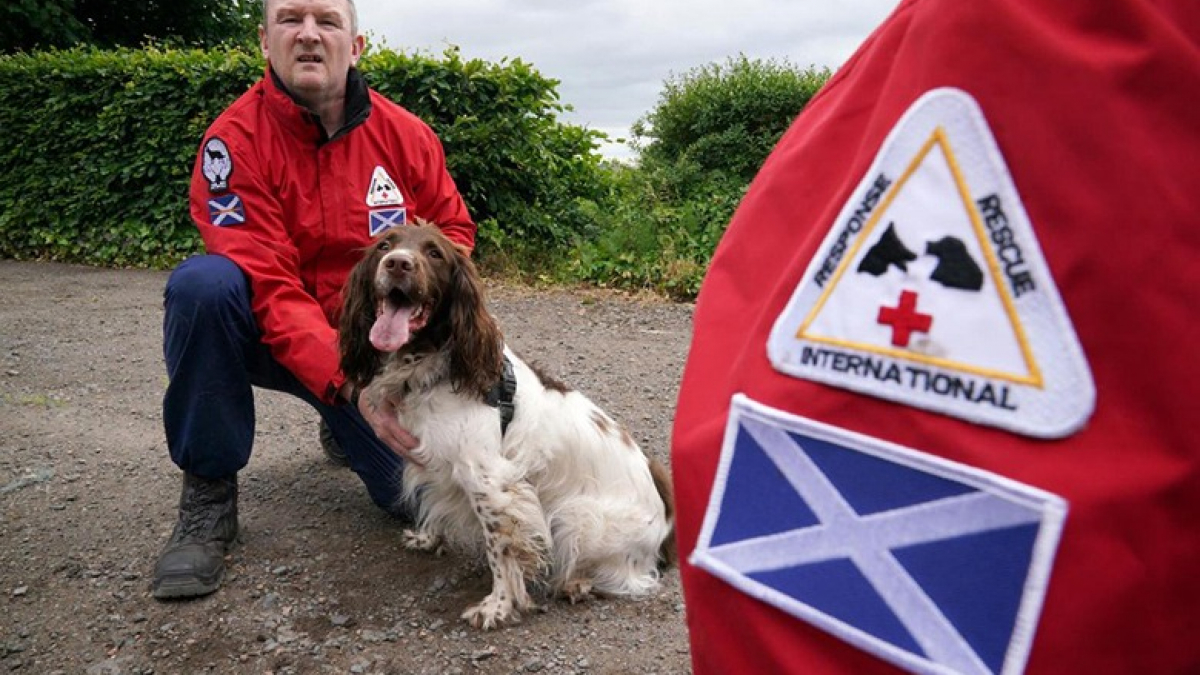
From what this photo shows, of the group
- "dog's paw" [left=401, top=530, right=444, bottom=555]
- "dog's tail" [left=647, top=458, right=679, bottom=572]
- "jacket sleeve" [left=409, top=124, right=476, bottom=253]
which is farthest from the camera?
"jacket sleeve" [left=409, top=124, right=476, bottom=253]

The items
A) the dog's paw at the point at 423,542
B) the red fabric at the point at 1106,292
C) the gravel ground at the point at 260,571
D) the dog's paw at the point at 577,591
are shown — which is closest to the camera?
the red fabric at the point at 1106,292

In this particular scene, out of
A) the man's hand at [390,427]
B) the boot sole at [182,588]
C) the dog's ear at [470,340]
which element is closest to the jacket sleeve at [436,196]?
the dog's ear at [470,340]

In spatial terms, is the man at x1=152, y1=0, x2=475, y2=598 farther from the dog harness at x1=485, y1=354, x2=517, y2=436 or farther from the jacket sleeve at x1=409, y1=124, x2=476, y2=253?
the dog harness at x1=485, y1=354, x2=517, y2=436

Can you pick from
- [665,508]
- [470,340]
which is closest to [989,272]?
[470,340]

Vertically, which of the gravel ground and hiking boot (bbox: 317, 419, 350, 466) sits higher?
hiking boot (bbox: 317, 419, 350, 466)

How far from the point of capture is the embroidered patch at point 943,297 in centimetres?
72

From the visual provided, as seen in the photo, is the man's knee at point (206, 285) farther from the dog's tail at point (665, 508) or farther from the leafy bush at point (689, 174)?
the leafy bush at point (689, 174)

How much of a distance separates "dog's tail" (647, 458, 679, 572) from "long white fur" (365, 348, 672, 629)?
0.14 ft

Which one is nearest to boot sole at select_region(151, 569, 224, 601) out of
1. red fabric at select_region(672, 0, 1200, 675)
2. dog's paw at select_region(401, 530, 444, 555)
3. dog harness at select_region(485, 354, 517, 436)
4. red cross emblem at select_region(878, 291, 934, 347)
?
dog's paw at select_region(401, 530, 444, 555)

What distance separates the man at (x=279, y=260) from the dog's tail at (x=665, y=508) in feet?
3.04

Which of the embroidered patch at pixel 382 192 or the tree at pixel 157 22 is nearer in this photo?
the embroidered patch at pixel 382 192

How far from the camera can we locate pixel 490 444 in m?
3.15

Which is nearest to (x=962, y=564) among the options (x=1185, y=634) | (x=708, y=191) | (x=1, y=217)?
(x=1185, y=634)

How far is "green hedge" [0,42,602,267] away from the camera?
871 cm
